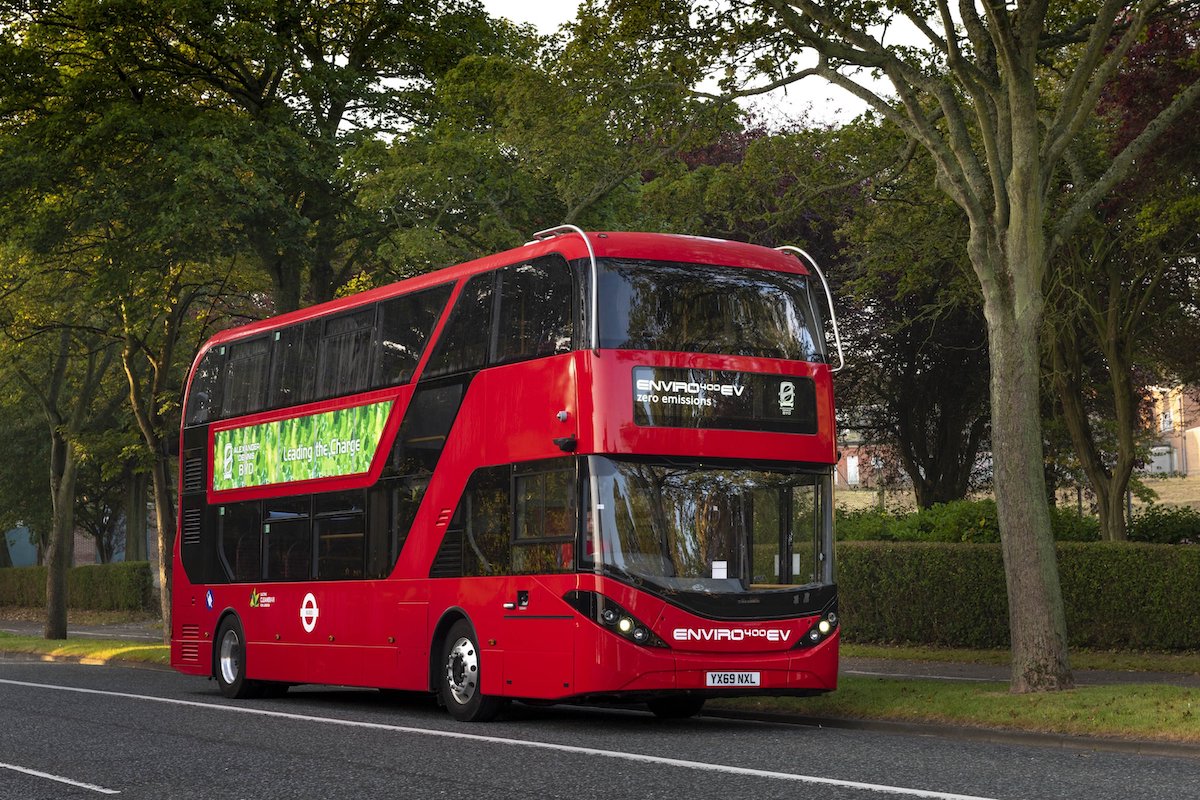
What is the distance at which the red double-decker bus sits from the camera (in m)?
14.7

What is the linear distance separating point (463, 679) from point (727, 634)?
9.77 ft

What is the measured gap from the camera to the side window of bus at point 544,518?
14906 mm

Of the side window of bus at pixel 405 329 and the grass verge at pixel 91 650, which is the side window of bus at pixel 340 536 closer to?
the side window of bus at pixel 405 329

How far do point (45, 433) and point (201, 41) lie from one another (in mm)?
28510

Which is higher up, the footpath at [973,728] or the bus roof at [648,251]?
the bus roof at [648,251]

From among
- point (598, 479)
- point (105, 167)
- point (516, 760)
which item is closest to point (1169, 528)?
point (598, 479)

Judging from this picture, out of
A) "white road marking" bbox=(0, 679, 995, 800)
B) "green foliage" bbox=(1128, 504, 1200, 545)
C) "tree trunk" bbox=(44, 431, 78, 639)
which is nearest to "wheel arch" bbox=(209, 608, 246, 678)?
"white road marking" bbox=(0, 679, 995, 800)

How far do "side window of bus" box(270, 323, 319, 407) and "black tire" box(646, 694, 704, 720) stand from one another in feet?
18.6

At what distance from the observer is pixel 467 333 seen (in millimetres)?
16656

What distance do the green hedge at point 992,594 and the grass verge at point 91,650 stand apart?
1181 centimetres

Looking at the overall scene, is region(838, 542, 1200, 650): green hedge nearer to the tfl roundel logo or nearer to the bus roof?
the bus roof

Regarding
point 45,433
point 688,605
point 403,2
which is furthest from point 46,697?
point 45,433

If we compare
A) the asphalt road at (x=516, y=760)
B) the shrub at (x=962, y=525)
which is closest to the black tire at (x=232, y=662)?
the asphalt road at (x=516, y=760)

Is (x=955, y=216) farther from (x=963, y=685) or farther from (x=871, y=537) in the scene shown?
(x=963, y=685)
